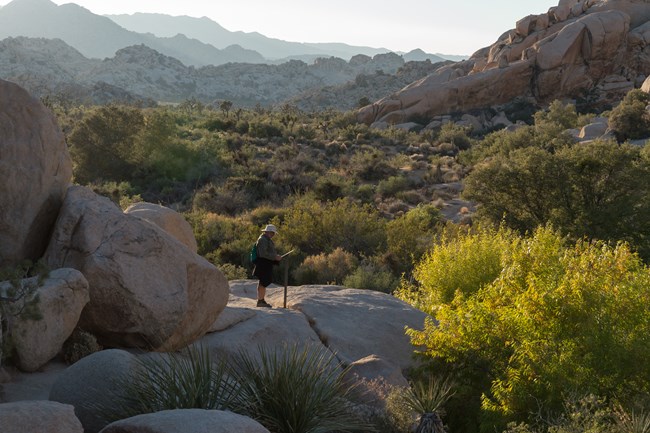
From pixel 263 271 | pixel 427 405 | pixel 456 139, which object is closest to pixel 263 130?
pixel 456 139

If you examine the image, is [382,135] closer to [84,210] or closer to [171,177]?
[171,177]

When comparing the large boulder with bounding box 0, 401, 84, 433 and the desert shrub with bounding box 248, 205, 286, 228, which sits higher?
the large boulder with bounding box 0, 401, 84, 433

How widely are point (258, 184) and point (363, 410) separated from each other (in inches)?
1003

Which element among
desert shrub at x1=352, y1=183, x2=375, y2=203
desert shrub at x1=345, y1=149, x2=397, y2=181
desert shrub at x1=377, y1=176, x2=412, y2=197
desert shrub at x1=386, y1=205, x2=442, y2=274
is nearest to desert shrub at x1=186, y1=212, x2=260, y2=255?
→ desert shrub at x1=386, y1=205, x2=442, y2=274

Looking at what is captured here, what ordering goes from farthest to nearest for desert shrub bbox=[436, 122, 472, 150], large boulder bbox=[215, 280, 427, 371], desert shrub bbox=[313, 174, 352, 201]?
desert shrub bbox=[436, 122, 472, 150] → desert shrub bbox=[313, 174, 352, 201] → large boulder bbox=[215, 280, 427, 371]

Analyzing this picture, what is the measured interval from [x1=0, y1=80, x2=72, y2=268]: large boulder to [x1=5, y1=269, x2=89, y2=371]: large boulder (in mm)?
1221

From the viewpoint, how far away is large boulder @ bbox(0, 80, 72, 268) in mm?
9125

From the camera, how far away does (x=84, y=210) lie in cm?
932

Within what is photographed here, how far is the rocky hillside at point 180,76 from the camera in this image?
123688mm

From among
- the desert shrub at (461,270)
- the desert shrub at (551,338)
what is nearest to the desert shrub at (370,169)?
the desert shrub at (461,270)

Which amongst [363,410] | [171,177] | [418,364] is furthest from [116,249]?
[171,177]

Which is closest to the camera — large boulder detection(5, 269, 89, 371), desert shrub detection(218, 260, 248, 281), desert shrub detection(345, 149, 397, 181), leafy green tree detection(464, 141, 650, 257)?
large boulder detection(5, 269, 89, 371)

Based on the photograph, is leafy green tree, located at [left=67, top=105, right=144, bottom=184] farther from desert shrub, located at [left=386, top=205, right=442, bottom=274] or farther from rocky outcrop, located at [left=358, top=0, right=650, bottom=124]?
rocky outcrop, located at [left=358, top=0, right=650, bottom=124]

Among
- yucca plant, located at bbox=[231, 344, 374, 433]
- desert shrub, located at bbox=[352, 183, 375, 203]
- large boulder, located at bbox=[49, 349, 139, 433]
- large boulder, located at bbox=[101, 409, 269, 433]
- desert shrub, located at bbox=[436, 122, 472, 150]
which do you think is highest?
large boulder, located at bbox=[101, 409, 269, 433]
